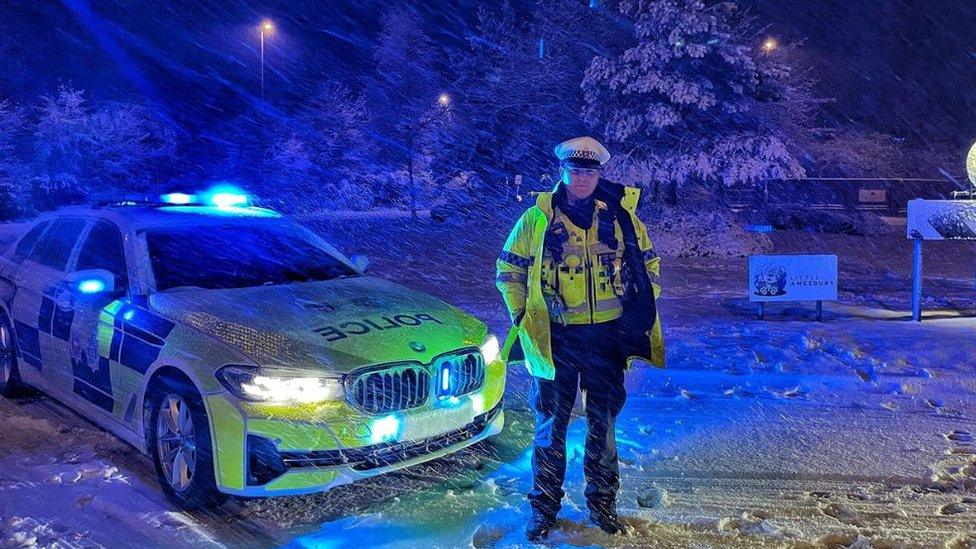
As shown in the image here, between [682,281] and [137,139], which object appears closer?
[682,281]

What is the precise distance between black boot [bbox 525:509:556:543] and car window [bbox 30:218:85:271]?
3667 mm

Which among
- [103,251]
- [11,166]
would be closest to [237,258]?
[103,251]

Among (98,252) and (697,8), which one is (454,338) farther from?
(697,8)

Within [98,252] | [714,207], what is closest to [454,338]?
[98,252]

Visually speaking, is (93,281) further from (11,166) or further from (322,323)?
(11,166)

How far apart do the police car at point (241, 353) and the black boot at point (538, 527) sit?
70cm

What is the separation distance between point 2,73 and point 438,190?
22.9 meters

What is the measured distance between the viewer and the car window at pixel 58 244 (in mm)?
5746

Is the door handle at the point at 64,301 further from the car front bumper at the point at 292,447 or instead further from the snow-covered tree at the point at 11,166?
the snow-covered tree at the point at 11,166

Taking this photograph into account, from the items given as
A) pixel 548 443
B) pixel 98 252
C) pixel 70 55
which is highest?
pixel 70 55

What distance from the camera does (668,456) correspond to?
16.9ft

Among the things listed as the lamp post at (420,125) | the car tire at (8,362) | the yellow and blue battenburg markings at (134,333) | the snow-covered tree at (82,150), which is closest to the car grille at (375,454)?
the yellow and blue battenburg markings at (134,333)

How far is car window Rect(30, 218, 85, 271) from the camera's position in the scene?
575 centimetres

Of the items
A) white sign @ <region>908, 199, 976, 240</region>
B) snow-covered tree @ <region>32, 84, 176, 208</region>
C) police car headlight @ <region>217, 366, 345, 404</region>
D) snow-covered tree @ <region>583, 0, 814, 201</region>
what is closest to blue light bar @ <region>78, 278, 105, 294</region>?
police car headlight @ <region>217, 366, 345, 404</region>
